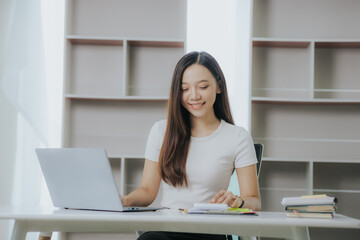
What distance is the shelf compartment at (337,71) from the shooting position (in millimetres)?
3803

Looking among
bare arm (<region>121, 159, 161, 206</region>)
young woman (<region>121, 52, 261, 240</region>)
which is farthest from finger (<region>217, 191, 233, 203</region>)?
bare arm (<region>121, 159, 161, 206</region>)

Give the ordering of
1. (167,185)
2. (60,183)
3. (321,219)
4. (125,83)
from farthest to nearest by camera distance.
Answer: (125,83), (167,185), (60,183), (321,219)

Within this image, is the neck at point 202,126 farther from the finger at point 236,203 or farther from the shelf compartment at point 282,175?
the shelf compartment at point 282,175

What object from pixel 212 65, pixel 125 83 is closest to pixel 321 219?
pixel 212 65

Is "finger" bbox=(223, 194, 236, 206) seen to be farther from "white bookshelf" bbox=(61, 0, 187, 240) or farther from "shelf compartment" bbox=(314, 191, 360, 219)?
"shelf compartment" bbox=(314, 191, 360, 219)

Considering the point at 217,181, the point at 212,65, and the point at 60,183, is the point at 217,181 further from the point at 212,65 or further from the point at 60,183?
the point at 60,183

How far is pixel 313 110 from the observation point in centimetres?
382

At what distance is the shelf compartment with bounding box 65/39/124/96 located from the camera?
151 inches

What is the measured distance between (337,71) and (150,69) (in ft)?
4.56

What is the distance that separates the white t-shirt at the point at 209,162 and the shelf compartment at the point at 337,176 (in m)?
1.90

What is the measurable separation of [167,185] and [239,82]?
1910 mm

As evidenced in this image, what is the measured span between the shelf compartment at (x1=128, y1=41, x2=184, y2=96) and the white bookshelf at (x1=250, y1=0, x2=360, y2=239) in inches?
24.7

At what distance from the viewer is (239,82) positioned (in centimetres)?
382

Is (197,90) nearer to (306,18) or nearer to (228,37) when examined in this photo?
(228,37)
